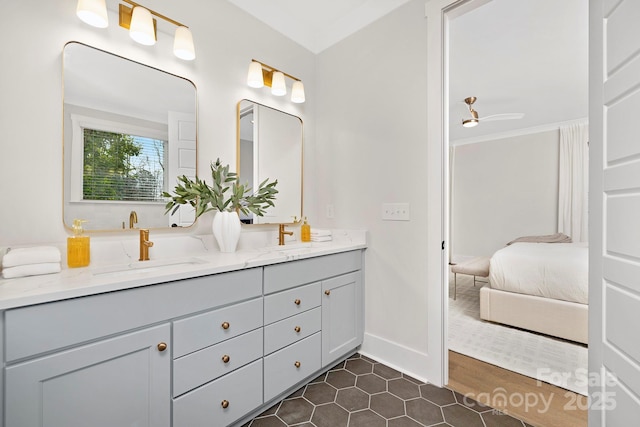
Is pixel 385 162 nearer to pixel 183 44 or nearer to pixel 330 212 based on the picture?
pixel 330 212

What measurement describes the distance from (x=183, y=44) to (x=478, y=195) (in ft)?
19.3

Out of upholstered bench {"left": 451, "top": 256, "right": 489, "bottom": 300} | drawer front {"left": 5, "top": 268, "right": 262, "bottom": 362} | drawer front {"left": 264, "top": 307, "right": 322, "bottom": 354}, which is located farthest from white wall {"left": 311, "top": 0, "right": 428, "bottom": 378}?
upholstered bench {"left": 451, "top": 256, "right": 489, "bottom": 300}

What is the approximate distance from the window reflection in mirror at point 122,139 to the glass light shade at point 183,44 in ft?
0.46

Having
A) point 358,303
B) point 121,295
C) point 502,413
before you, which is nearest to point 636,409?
point 502,413

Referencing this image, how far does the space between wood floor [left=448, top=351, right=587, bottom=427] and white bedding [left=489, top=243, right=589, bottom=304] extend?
39.2 inches

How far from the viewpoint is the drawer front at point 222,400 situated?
1192 mm

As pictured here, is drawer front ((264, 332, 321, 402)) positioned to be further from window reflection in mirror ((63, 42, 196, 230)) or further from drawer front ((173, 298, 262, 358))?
window reflection in mirror ((63, 42, 196, 230))

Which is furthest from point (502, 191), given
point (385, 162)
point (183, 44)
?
point (183, 44)

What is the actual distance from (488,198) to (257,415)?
5767 millimetres

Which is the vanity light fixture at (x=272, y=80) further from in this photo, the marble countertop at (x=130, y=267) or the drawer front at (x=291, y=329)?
the drawer front at (x=291, y=329)

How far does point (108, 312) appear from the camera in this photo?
0.99 metres

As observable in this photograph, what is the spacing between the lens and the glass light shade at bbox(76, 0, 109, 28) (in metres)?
1.30

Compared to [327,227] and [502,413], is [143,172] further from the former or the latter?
[502,413]

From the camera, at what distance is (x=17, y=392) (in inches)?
32.8
